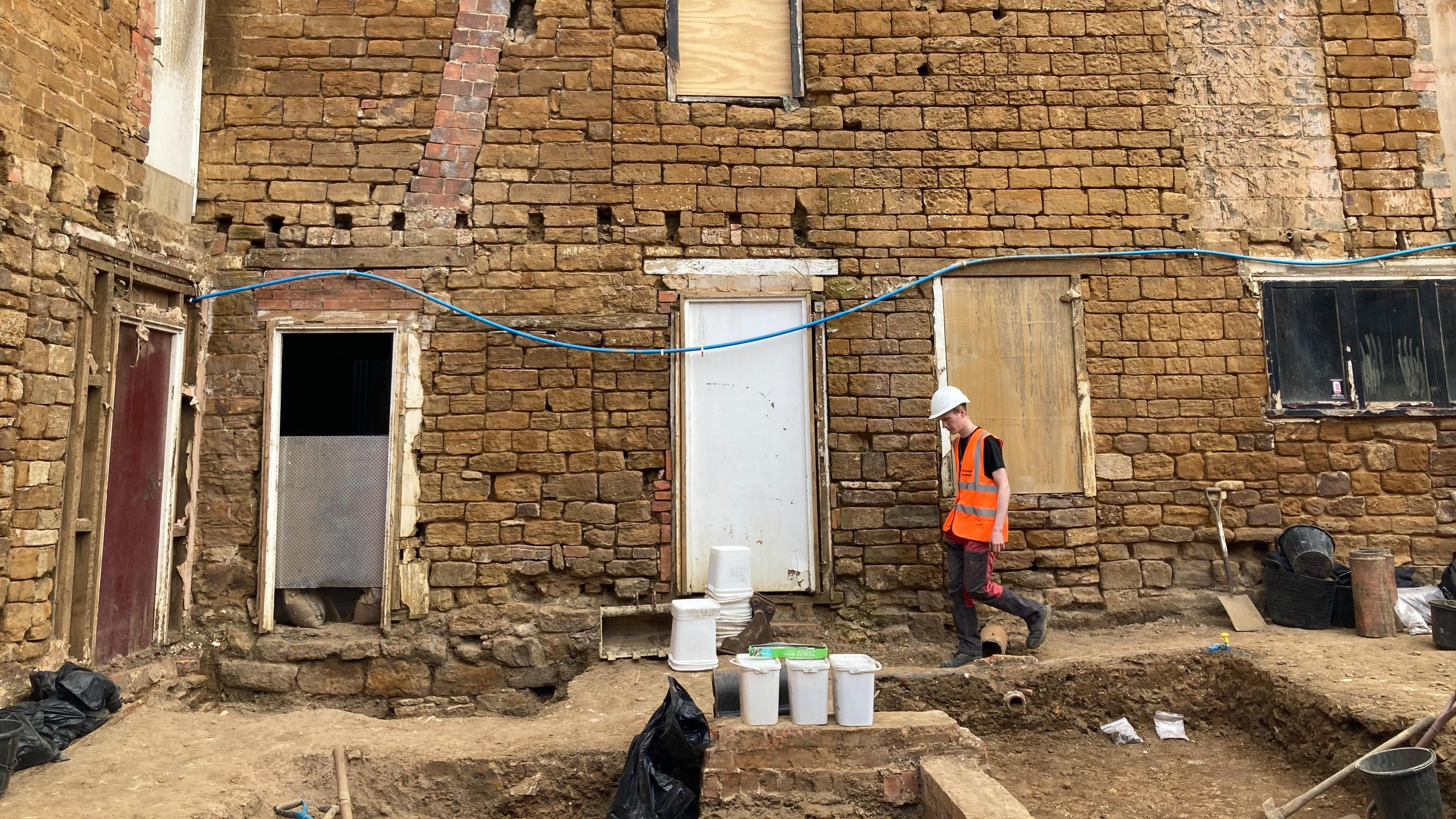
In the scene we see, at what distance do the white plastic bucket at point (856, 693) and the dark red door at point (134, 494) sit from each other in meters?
4.42

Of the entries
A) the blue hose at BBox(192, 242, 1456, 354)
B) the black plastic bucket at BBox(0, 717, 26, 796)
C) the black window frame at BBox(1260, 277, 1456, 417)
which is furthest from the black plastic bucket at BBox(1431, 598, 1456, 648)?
the black plastic bucket at BBox(0, 717, 26, 796)

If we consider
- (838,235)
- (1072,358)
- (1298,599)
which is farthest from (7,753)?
(1298,599)

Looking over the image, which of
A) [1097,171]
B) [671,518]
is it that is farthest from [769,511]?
[1097,171]

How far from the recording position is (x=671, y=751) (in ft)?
13.6

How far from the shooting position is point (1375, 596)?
221 inches

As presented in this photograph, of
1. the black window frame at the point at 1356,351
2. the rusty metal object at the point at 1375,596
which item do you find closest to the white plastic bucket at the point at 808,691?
the rusty metal object at the point at 1375,596

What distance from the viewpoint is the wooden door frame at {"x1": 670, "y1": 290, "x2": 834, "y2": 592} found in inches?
236

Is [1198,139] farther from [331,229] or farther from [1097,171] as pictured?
[331,229]

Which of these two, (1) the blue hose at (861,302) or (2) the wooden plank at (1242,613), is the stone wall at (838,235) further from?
(2) the wooden plank at (1242,613)

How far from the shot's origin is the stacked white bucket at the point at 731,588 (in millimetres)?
5684

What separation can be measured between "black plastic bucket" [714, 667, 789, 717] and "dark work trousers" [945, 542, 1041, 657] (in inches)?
62.5

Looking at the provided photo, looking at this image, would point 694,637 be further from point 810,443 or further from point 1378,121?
point 1378,121

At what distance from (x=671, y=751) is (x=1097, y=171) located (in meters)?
5.08

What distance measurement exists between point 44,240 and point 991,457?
220 inches
